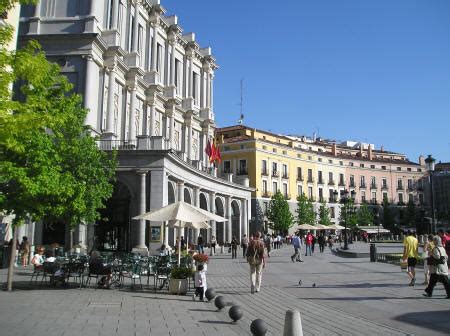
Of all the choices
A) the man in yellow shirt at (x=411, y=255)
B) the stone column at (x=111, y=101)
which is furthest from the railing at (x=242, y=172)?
the man in yellow shirt at (x=411, y=255)

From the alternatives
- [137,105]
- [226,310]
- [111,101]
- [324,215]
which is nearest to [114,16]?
[111,101]

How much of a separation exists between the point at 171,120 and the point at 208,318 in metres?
40.3

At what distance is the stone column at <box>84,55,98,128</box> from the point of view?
32.1m

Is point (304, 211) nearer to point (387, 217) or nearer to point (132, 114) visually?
point (387, 217)

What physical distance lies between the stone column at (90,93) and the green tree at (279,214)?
4077 cm

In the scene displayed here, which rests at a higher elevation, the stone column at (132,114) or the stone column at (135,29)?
the stone column at (135,29)

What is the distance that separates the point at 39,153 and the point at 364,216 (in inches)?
3105

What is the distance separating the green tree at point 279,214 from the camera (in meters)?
68.8

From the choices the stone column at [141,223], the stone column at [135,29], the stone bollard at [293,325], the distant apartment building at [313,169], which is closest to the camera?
the stone bollard at [293,325]

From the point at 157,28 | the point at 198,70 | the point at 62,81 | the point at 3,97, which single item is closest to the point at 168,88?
the point at 157,28

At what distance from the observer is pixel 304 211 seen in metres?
74.8

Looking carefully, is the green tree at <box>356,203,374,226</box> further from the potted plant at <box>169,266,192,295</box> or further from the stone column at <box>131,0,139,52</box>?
the potted plant at <box>169,266,192,295</box>

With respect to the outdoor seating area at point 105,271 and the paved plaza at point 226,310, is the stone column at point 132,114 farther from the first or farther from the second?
the paved plaza at point 226,310

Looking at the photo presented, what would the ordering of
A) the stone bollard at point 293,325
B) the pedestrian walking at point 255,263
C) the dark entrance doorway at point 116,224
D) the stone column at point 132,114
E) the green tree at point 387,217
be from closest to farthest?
1. the stone bollard at point 293,325
2. the pedestrian walking at point 255,263
3. the dark entrance doorway at point 116,224
4. the stone column at point 132,114
5. the green tree at point 387,217
